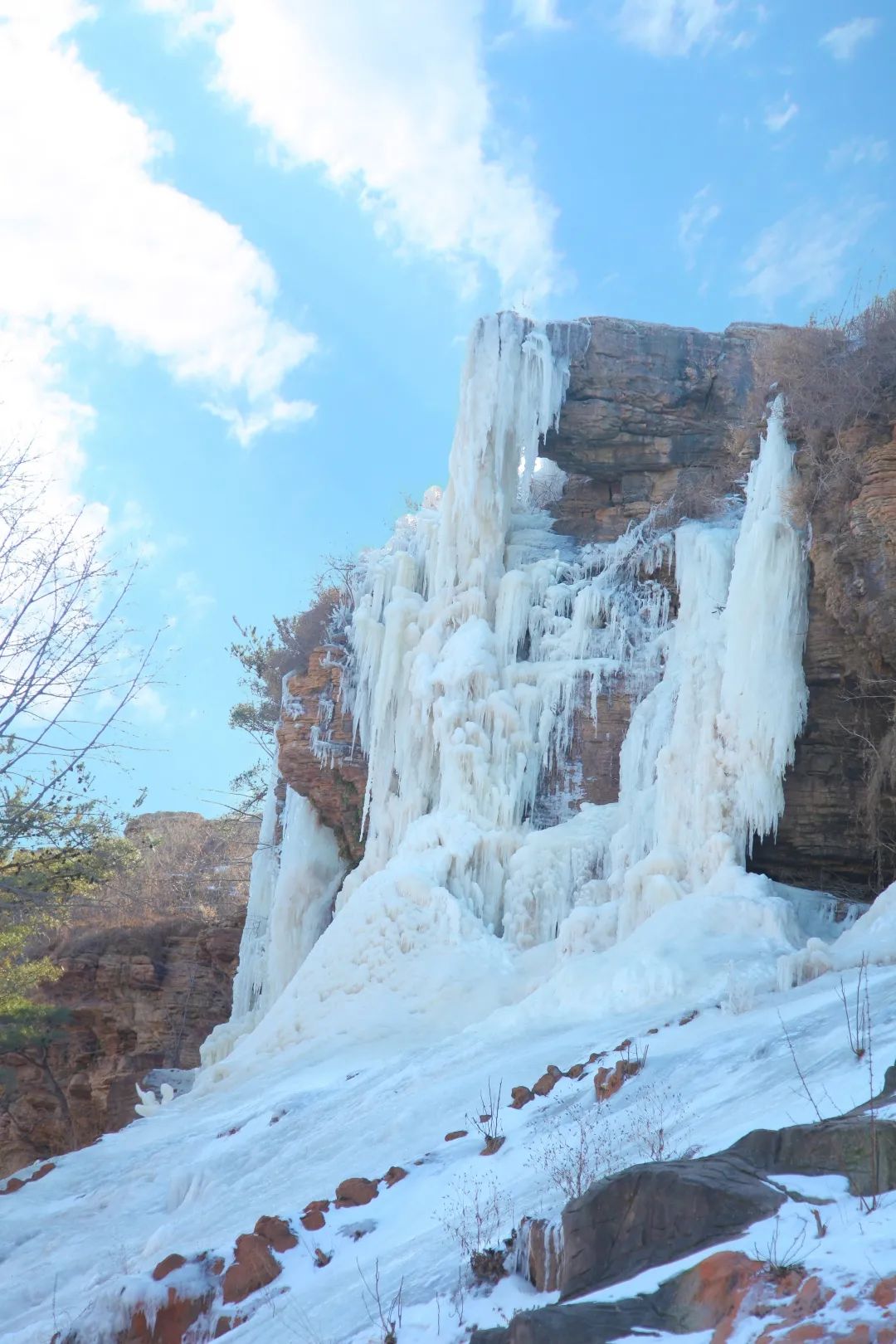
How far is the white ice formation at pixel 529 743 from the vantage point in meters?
12.2

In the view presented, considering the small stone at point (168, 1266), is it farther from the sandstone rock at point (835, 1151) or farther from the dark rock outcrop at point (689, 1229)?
the sandstone rock at point (835, 1151)

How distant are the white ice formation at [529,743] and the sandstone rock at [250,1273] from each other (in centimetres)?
409

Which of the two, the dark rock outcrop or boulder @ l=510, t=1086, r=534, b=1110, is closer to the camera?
the dark rock outcrop

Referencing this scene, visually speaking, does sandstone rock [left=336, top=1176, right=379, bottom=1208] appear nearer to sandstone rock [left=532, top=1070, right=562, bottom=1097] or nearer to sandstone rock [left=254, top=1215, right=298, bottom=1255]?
sandstone rock [left=254, top=1215, right=298, bottom=1255]

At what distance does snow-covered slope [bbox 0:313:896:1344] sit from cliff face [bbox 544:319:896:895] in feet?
1.53

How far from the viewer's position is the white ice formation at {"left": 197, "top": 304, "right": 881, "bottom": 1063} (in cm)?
1222

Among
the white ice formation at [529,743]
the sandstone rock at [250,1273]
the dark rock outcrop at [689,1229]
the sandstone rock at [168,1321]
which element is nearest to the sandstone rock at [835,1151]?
the dark rock outcrop at [689,1229]

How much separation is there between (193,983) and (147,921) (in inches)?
81.5

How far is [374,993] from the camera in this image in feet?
41.9

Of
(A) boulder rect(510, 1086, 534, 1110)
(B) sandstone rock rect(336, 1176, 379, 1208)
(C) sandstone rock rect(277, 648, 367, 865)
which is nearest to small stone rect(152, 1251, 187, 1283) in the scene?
(B) sandstone rock rect(336, 1176, 379, 1208)

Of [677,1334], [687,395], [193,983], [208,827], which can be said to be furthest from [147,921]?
[677,1334]

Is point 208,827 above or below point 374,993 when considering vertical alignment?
above

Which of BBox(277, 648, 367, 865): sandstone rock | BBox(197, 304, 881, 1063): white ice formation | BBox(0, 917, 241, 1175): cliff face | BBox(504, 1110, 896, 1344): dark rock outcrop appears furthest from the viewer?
BBox(0, 917, 241, 1175): cliff face

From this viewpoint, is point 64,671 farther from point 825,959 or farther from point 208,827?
→ point 208,827
